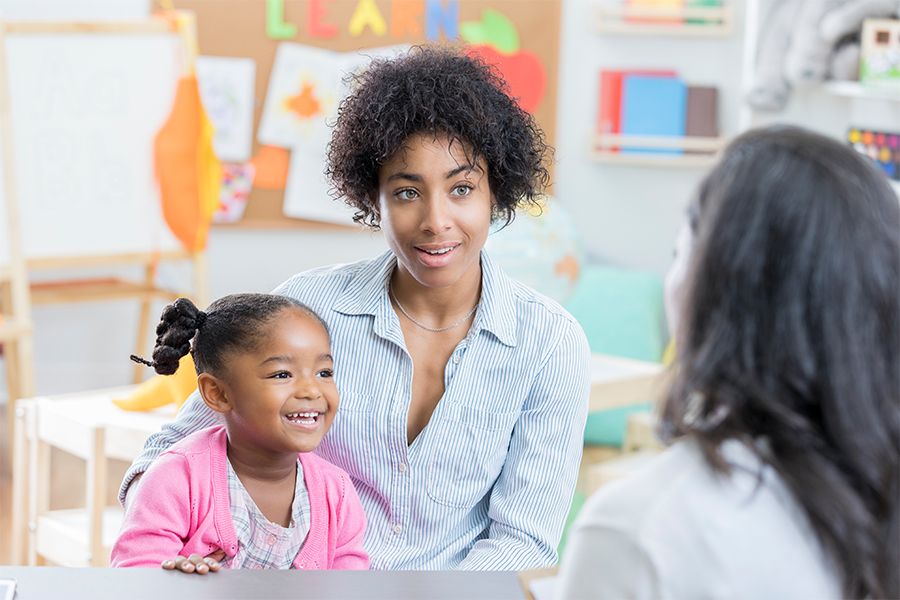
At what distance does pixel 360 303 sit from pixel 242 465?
29 cm

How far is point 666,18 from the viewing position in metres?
3.59

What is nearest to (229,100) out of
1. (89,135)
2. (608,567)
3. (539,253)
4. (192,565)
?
(89,135)

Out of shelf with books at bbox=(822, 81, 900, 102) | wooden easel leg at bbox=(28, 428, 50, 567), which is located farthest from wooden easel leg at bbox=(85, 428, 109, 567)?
shelf with books at bbox=(822, 81, 900, 102)

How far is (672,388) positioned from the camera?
2.29 ft

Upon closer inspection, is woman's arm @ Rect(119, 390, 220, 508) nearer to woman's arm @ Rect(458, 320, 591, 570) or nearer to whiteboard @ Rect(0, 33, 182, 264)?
woman's arm @ Rect(458, 320, 591, 570)

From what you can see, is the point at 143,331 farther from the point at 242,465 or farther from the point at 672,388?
the point at 672,388

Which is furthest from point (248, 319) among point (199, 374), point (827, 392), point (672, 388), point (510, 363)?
point (827, 392)

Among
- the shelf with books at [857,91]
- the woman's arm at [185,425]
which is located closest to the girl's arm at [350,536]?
the woman's arm at [185,425]

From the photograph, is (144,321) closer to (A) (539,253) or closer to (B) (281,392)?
(A) (539,253)

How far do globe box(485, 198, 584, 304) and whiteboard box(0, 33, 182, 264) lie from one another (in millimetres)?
1338

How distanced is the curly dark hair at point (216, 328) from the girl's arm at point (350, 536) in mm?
243

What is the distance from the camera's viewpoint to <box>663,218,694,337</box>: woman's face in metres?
0.71

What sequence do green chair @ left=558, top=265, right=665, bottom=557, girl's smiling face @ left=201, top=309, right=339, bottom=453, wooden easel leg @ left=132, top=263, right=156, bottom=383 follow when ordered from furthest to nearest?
wooden easel leg @ left=132, top=263, right=156, bottom=383, green chair @ left=558, top=265, right=665, bottom=557, girl's smiling face @ left=201, top=309, right=339, bottom=453

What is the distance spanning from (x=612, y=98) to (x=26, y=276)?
2228mm
